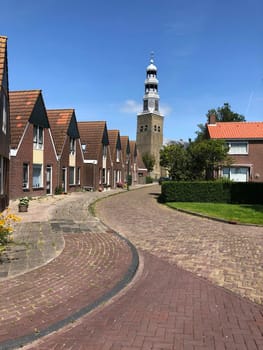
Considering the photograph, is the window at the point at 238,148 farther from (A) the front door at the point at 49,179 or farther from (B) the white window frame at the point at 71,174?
(A) the front door at the point at 49,179

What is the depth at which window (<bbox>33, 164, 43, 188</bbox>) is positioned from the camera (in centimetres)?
2483

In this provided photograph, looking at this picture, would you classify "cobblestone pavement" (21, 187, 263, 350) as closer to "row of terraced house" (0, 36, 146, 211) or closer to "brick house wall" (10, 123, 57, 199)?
"row of terraced house" (0, 36, 146, 211)

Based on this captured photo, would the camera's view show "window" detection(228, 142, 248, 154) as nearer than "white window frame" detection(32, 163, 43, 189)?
No

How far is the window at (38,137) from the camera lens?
24878mm

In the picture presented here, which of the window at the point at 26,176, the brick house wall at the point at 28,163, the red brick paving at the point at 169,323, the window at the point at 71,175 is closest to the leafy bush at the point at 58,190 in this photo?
the brick house wall at the point at 28,163

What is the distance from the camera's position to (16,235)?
10133 millimetres

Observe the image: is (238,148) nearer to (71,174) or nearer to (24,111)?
(71,174)

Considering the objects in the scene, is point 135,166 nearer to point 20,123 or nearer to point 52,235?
point 20,123

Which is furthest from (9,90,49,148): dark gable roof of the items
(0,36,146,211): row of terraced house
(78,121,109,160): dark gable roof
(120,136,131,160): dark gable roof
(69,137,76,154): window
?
(120,136,131,160): dark gable roof

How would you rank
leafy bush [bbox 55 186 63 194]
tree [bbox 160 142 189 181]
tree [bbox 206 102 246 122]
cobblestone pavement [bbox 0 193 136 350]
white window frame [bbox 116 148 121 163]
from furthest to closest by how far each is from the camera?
tree [bbox 206 102 246 122]
white window frame [bbox 116 148 121 163]
leafy bush [bbox 55 186 63 194]
tree [bbox 160 142 189 181]
cobblestone pavement [bbox 0 193 136 350]

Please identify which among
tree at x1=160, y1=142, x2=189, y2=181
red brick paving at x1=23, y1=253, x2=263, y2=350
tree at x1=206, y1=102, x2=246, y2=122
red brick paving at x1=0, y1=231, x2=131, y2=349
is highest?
tree at x1=206, y1=102, x2=246, y2=122

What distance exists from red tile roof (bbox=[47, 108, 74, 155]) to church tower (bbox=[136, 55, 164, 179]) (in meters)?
65.8

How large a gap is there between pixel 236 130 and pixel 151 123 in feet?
220

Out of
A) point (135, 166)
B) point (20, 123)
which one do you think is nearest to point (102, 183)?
point (20, 123)
